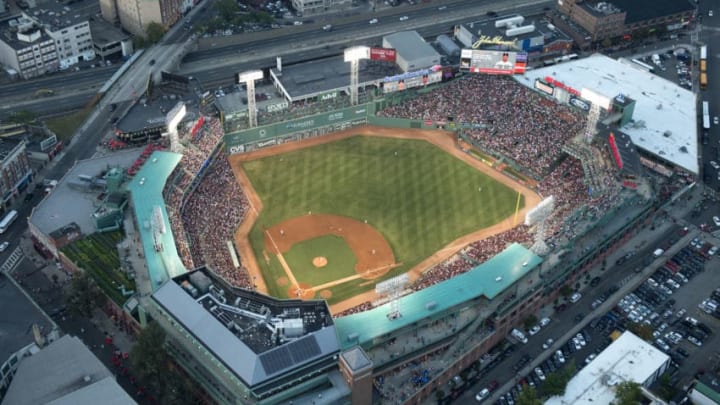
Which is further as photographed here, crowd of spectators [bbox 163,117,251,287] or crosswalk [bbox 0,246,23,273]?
crosswalk [bbox 0,246,23,273]

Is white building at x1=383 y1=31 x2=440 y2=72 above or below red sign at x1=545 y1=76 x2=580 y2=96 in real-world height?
above

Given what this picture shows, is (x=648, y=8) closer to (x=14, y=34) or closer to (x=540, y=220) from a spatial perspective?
(x=540, y=220)

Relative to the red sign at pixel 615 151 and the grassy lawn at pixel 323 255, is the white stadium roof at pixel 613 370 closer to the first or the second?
the red sign at pixel 615 151

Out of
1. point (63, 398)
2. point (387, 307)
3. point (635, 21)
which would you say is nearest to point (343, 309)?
point (387, 307)

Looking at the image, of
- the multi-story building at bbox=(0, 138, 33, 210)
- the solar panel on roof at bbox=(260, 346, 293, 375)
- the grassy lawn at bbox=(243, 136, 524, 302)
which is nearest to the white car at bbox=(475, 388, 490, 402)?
the grassy lawn at bbox=(243, 136, 524, 302)

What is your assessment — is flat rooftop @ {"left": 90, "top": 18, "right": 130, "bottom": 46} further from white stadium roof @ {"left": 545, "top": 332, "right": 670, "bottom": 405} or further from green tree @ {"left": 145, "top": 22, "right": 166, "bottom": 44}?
white stadium roof @ {"left": 545, "top": 332, "right": 670, "bottom": 405}

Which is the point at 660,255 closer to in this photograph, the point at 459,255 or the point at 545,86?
the point at 459,255
